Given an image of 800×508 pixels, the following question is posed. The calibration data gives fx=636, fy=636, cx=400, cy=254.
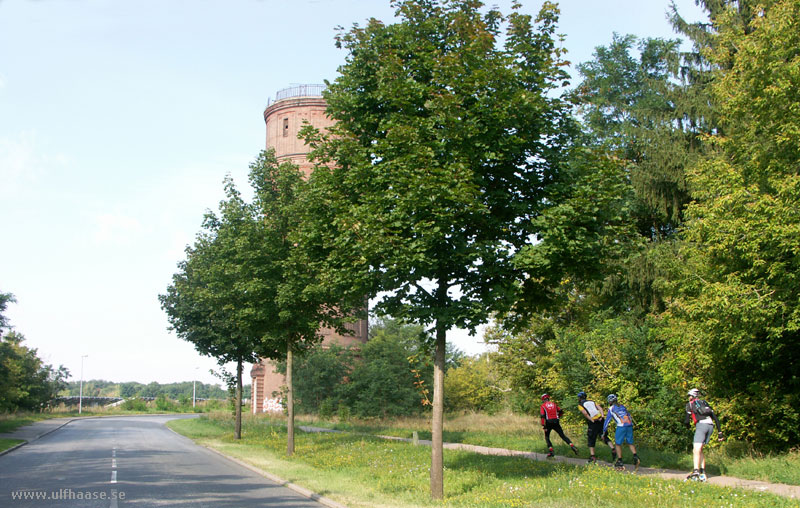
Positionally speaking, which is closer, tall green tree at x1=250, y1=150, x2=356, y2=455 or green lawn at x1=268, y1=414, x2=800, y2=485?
green lawn at x1=268, y1=414, x2=800, y2=485

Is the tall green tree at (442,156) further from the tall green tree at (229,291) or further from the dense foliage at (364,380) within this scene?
the dense foliage at (364,380)

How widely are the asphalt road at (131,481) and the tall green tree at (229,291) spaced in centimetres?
494

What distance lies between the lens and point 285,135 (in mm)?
54000

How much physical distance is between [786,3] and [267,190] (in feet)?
50.9

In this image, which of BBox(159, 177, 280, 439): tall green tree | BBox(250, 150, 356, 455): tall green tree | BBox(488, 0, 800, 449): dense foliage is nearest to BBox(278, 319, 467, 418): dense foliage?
BBox(159, 177, 280, 439): tall green tree

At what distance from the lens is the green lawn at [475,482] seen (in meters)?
9.98

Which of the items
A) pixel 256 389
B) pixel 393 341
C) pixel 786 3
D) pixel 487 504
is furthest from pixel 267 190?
pixel 256 389

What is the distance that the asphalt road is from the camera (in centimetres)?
1115

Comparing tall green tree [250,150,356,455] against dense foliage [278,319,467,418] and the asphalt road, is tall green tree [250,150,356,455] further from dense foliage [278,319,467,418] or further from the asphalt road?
dense foliage [278,319,467,418]

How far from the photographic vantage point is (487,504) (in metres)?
10.4

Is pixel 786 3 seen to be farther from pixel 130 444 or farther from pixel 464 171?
pixel 130 444

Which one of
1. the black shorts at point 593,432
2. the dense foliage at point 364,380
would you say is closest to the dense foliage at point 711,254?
the black shorts at point 593,432

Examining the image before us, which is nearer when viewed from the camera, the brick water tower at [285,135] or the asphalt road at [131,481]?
the asphalt road at [131,481]

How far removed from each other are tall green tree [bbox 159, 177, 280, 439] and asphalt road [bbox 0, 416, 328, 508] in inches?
194
